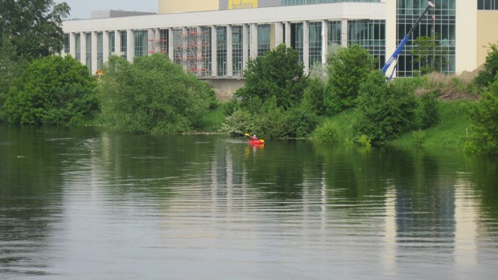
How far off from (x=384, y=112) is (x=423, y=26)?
33951mm

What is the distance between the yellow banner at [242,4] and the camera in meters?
120

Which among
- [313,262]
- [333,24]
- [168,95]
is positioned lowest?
[313,262]

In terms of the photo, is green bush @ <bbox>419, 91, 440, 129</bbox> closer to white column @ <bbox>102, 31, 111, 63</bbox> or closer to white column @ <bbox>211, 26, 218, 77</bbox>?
white column @ <bbox>211, 26, 218, 77</bbox>

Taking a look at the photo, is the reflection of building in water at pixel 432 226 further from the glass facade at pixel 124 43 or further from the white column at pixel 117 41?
the white column at pixel 117 41

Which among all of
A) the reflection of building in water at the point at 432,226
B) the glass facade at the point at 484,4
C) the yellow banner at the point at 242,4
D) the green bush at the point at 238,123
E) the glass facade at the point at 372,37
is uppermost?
the yellow banner at the point at 242,4

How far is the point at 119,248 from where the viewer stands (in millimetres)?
26656

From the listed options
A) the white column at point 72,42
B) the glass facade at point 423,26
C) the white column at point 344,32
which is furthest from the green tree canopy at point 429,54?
the white column at point 72,42

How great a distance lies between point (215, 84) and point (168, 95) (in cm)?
3270

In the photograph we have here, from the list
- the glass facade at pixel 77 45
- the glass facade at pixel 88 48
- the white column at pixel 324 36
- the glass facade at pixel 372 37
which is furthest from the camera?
the glass facade at pixel 77 45

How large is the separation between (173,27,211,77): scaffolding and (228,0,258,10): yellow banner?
12.1ft

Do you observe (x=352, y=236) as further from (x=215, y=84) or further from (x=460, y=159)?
(x=215, y=84)

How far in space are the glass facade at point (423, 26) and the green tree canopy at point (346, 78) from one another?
21.1 m

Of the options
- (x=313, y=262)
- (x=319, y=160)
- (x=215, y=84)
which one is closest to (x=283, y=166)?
(x=319, y=160)

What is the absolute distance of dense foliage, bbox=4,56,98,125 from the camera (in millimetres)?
105500
